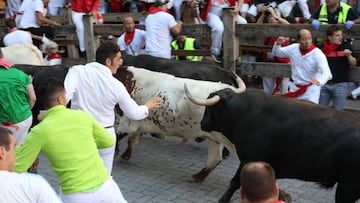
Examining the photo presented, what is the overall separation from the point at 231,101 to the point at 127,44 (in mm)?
4321

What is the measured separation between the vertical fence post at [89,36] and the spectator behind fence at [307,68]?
172 inches

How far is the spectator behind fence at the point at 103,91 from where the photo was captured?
4820 millimetres

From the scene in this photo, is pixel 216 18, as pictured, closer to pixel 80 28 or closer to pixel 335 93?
pixel 335 93

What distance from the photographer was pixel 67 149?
142 inches

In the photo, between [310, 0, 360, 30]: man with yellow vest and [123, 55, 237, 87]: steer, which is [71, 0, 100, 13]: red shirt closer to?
[123, 55, 237, 87]: steer

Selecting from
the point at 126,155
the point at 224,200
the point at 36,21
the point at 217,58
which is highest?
the point at 36,21

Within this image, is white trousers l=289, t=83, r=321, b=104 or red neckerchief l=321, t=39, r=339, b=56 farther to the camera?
red neckerchief l=321, t=39, r=339, b=56

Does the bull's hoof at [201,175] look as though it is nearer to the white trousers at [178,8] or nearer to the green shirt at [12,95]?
the green shirt at [12,95]

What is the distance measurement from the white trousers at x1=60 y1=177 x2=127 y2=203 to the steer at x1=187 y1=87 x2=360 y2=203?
198 centimetres

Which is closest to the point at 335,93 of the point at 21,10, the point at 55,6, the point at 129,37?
the point at 129,37

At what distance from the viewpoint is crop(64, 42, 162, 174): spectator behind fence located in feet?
15.8

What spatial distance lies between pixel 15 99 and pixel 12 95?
6cm

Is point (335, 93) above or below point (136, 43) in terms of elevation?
below

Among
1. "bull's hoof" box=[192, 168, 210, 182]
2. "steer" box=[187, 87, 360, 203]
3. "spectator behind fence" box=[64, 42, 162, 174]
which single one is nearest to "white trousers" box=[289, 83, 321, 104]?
"steer" box=[187, 87, 360, 203]
